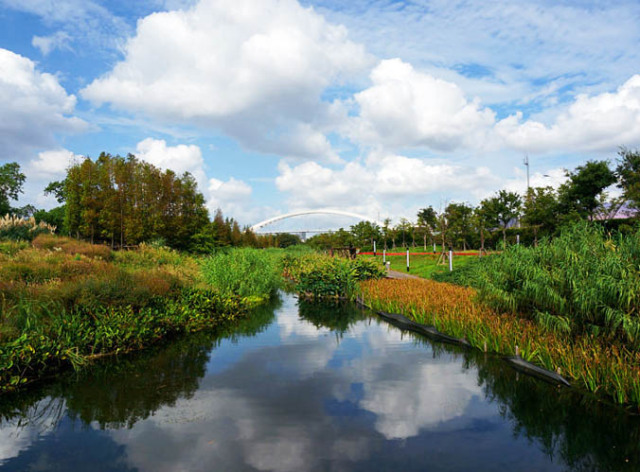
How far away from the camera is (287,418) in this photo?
5840 mm

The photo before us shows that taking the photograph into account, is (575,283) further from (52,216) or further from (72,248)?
(52,216)

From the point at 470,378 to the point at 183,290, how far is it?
7.89 meters

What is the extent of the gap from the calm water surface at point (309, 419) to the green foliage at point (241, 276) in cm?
580

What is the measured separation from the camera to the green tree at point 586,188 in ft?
84.3

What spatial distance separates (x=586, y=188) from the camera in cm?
2630

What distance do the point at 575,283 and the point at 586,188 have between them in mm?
22408

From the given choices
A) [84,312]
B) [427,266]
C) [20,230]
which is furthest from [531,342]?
[20,230]

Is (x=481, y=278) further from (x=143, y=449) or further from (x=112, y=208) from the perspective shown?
(x=112, y=208)

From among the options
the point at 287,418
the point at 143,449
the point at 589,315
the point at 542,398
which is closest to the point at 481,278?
the point at 589,315

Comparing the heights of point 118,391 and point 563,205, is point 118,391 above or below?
below

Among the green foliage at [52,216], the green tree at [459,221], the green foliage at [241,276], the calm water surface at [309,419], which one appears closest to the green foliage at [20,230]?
the green foliage at [241,276]

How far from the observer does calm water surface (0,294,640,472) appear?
4781 mm

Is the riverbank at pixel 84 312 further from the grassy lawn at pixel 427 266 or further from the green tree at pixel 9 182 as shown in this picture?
the green tree at pixel 9 182

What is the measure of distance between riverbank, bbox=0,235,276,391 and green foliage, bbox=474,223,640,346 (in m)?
7.45
